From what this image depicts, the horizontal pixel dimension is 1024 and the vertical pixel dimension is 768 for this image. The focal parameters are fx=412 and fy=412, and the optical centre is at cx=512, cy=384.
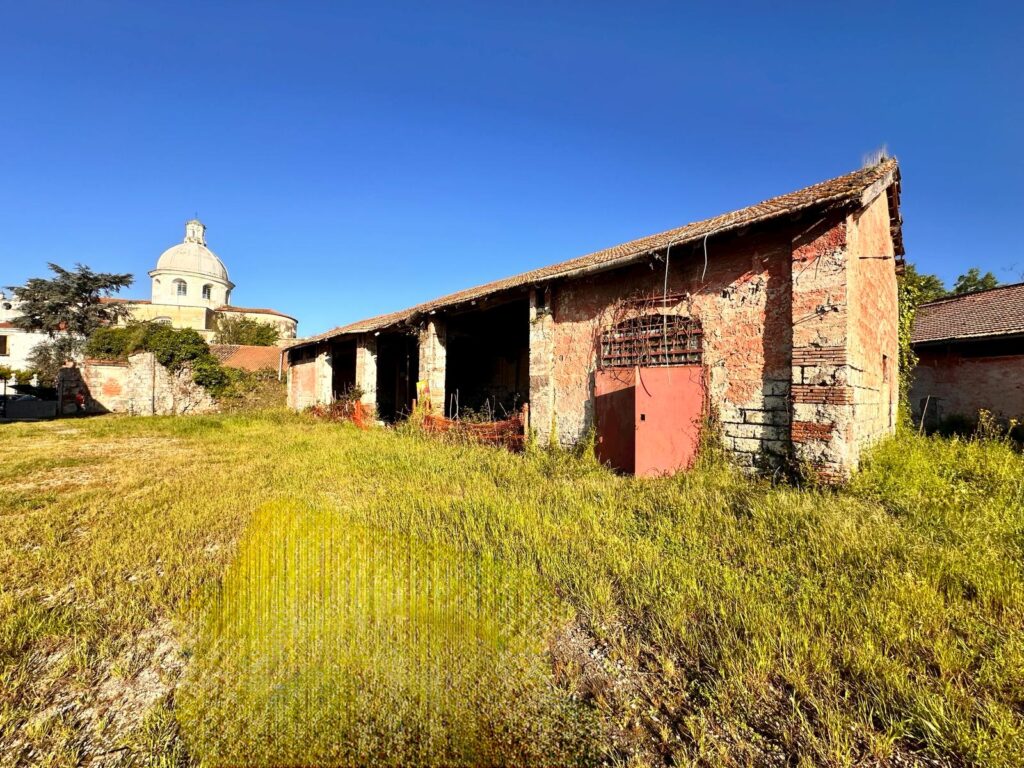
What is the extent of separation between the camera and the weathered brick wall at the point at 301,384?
16578 millimetres

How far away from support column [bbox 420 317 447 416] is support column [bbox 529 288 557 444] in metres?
3.24

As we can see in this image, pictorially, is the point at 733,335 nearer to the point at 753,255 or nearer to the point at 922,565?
the point at 753,255

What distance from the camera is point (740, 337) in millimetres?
5848

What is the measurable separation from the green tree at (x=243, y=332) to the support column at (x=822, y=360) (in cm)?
4097

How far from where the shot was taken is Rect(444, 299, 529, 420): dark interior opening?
12727mm

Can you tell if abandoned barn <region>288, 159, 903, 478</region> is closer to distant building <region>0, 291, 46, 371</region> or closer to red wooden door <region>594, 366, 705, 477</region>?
red wooden door <region>594, 366, 705, 477</region>

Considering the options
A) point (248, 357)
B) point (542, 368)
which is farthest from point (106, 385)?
point (542, 368)

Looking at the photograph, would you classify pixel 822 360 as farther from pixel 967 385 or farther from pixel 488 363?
pixel 967 385

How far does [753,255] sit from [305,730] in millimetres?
6707

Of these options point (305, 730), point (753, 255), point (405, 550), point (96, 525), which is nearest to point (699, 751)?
point (305, 730)

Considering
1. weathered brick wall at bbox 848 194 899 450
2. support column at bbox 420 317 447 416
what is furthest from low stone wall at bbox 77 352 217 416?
weathered brick wall at bbox 848 194 899 450

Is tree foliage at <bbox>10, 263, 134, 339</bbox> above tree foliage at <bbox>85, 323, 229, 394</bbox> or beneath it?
above

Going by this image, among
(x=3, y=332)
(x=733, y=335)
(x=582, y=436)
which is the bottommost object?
(x=582, y=436)

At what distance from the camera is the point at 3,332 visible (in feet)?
127
